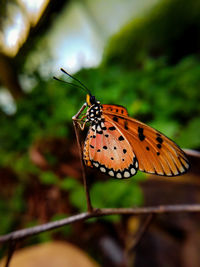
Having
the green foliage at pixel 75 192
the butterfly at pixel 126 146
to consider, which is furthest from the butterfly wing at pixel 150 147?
the green foliage at pixel 75 192

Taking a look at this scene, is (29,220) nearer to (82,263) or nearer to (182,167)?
(82,263)

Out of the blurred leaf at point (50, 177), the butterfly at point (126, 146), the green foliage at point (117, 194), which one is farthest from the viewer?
the blurred leaf at point (50, 177)

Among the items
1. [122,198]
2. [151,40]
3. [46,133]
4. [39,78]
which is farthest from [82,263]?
[151,40]

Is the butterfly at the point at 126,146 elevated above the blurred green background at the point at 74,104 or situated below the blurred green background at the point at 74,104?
below

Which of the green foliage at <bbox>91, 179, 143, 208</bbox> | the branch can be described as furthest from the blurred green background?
the branch

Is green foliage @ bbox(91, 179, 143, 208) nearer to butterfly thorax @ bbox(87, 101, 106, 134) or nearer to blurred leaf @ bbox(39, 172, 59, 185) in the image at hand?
blurred leaf @ bbox(39, 172, 59, 185)

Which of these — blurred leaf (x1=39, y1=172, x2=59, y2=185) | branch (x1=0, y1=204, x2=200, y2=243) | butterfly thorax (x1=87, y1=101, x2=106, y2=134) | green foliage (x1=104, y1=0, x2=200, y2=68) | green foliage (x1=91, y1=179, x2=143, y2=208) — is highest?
green foliage (x1=104, y1=0, x2=200, y2=68)

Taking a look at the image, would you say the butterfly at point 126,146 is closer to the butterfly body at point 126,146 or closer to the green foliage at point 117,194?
the butterfly body at point 126,146

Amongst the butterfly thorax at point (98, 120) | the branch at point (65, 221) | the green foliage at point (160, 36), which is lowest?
the branch at point (65, 221)
